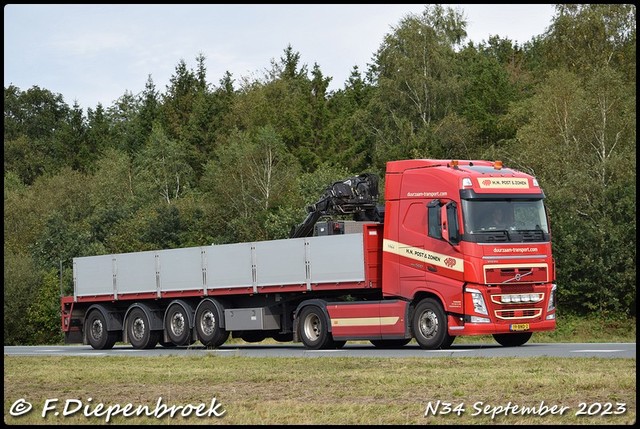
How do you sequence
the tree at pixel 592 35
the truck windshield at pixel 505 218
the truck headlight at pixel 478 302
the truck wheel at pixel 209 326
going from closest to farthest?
the truck headlight at pixel 478 302
the truck windshield at pixel 505 218
the truck wheel at pixel 209 326
the tree at pixel 592 35

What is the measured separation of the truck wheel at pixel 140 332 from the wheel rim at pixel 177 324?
935 millimetres

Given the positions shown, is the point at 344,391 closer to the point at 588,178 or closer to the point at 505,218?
the point at 505,218

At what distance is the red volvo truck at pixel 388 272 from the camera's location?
24750mm

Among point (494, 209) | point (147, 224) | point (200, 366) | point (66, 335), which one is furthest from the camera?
point (147, 224)

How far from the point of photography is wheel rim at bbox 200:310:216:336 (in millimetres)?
30422

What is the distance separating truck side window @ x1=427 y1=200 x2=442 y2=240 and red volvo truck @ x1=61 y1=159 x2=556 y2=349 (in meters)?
0.03

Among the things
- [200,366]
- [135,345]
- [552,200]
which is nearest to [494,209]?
[200,366]

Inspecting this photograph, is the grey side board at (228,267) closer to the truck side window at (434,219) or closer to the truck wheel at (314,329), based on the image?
the truck wheel at (314,329)

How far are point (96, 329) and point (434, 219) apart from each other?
43.2ft

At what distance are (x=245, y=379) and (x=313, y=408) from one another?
4.81 meters

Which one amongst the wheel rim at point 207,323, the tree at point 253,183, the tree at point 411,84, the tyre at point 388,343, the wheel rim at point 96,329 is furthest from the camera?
the tree at point 411,84

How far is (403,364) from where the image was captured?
2023cm

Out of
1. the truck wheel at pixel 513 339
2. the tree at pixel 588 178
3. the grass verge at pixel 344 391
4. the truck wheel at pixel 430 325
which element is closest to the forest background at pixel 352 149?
the tree at pixel 588 178

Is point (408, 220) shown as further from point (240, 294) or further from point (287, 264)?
point (240, 294)
